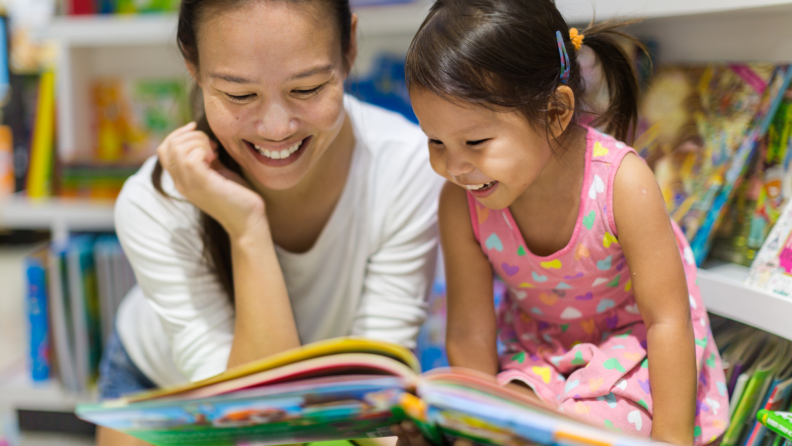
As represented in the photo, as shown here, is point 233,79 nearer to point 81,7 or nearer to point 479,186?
point 479,186

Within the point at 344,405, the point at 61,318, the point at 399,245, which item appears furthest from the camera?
the point at 61,318

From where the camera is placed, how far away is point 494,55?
63 cm

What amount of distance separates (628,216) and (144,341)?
2.90 ft

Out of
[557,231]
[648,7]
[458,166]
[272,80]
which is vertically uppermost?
[648,7]

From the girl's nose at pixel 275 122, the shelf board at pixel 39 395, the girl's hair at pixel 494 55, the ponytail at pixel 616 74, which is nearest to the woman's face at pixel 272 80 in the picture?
the girl's nose at pixel 275 122

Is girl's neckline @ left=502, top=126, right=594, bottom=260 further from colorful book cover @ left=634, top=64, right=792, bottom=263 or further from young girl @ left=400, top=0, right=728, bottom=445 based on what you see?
colorful book cover @ left=634, top=64, right=792, bottom=263

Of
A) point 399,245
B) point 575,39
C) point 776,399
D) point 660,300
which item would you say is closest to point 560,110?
point 575,39

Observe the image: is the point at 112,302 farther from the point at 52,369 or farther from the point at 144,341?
the point at 144,341

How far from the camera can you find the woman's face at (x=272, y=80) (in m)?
0.72

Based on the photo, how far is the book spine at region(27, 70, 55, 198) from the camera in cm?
141

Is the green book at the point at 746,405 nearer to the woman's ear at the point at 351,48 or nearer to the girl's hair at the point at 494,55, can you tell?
the girl's hair at the point at 494,55

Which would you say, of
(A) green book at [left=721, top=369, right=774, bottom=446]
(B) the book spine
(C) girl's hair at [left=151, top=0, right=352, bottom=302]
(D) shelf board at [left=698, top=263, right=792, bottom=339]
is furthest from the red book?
(A) green book at [left=721, top=369, right=774, bottom=446]

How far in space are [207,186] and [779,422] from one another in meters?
0.81

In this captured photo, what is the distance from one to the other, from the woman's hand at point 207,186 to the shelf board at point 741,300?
0.68 metres
